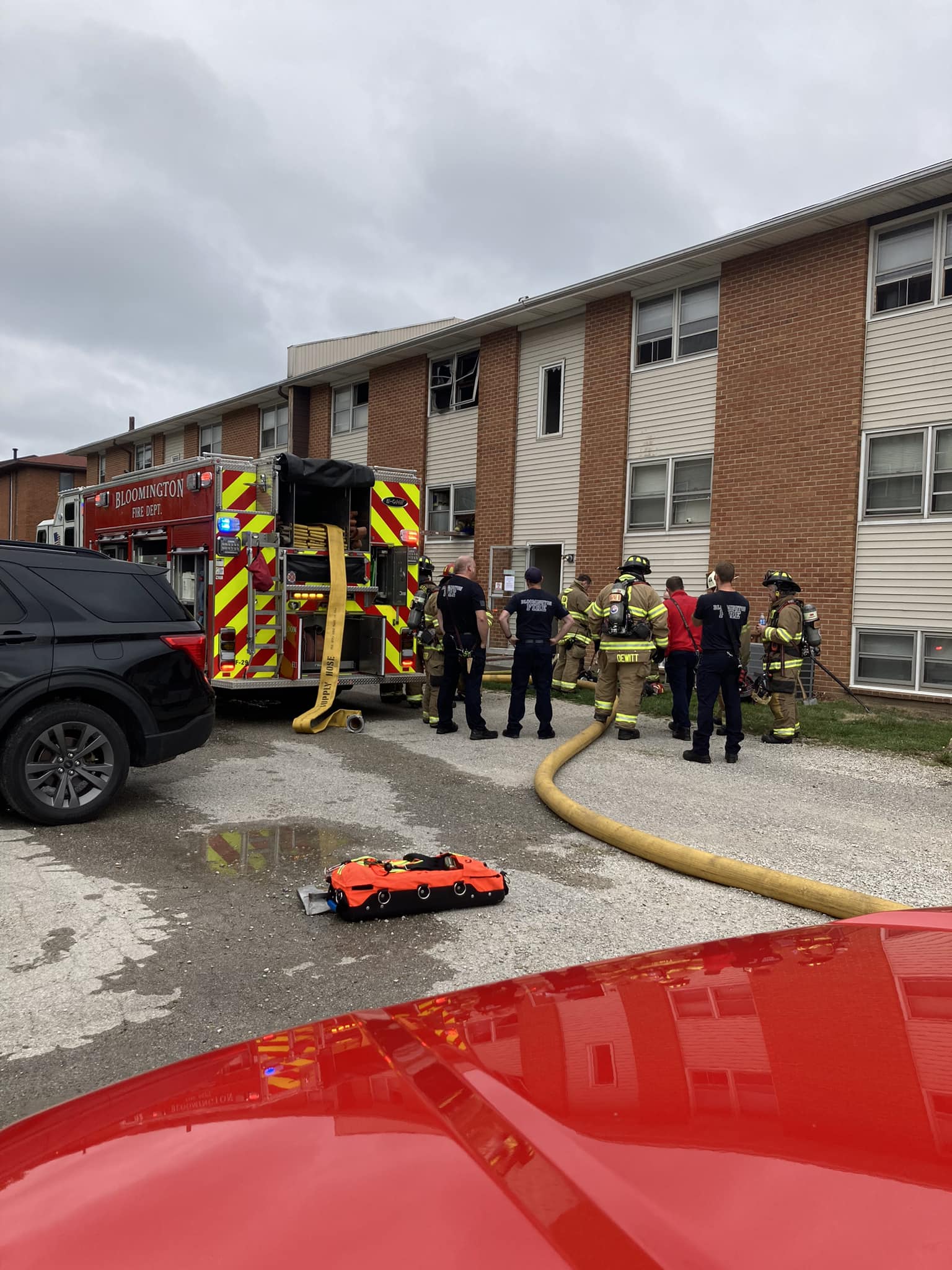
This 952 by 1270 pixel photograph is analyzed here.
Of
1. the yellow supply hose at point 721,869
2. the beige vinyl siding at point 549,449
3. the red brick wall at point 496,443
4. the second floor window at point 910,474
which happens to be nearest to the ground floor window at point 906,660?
the second floor window at point 910,474

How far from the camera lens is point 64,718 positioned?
19.2 feet

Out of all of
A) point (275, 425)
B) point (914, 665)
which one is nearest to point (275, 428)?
point (275, 425)

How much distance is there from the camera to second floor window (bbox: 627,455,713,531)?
15.0m

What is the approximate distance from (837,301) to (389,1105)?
45.9 feet

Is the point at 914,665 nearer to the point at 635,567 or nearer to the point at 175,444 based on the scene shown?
the point at 635,567

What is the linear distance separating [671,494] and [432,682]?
21.7ft

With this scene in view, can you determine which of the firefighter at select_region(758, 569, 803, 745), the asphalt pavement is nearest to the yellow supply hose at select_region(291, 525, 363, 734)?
the asphalt pavement

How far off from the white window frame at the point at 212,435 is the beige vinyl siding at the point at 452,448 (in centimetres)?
1022

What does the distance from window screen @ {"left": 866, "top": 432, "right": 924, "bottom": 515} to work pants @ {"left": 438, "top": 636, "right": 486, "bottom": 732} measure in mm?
6728

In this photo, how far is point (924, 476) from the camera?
12.4 metres

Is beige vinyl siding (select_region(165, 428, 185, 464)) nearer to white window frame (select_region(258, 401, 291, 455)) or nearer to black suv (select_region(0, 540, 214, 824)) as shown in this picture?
white window frame (select_region(258, 401, 291, 455))

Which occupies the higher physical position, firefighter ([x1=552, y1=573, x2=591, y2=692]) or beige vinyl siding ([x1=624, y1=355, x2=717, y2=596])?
beige vinyl siding ([x1=624, y1=355, x2=717, y2=596])

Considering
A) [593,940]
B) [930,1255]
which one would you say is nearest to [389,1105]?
[930,1255]

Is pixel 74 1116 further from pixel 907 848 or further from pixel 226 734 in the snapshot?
pixel 226 734
